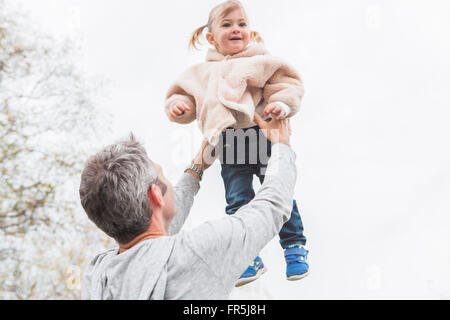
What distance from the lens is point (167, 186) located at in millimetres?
1480

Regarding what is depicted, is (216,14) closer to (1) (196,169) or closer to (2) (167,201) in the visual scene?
(1) (196,169)

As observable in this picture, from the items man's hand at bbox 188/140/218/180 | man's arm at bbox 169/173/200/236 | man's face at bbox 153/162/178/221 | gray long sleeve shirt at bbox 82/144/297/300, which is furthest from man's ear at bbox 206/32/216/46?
→ gray long sleeve shirt at bbox 82/144/297/300

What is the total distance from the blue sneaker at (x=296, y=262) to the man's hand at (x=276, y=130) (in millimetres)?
432

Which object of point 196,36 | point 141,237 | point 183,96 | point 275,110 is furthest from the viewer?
point 196,36

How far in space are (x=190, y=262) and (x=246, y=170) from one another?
0.68 metres

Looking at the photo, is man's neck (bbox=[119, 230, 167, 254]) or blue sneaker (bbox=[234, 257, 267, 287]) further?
blue sneaker (bbox=[234, 257, 267, 287])

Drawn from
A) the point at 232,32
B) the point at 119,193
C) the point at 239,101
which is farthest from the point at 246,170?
the point at 119,193

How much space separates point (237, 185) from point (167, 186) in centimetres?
45

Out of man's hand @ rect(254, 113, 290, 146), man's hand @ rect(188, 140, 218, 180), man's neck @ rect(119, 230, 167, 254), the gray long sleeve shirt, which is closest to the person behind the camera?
the gray long sleeve shirt

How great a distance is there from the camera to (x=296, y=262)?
1757 millimetres

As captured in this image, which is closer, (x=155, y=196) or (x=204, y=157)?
(x=155, y=196)

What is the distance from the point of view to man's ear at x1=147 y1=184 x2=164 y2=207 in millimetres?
1401

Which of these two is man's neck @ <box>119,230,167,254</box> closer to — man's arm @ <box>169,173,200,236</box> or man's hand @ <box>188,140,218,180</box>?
man's arm @ <box>169,173,200,236</box>
